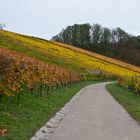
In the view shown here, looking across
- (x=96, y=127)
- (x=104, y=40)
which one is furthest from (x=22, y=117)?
(x=104, y=40)

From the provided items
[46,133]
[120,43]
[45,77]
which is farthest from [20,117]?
[120,43]

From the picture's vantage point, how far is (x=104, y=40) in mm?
157750

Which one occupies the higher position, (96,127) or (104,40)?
(104,40)

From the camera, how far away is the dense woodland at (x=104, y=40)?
144m

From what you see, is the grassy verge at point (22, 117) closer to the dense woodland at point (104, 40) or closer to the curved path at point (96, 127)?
the curved path at point (96, 127)

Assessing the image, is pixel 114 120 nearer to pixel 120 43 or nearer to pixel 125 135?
pixel 125 135

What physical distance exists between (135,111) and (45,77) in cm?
884

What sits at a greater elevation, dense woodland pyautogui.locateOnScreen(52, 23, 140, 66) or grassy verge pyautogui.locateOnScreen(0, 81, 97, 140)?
dense woodland pyautogui.locateOnScreen(52, 23, 140, 66)

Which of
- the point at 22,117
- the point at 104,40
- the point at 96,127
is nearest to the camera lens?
the point at 96,127

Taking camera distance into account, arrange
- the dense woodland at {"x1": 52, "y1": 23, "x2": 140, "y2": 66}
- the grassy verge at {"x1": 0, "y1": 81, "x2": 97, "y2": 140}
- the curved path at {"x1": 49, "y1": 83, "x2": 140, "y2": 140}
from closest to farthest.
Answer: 1. the grassy verge at {"x1": 0, "y1": 81, "x2": 97, "y2": 140}
2. the curved path at {"x1": 49, "y1": 83, "x2": 140, "y2": 140}
3. the dense woodland at {"x1": 52, "y1": 23, "x2": 140, "y2": 66}

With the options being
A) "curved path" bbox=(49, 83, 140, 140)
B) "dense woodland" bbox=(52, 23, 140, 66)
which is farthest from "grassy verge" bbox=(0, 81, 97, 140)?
"dense woodland" bbox=(52, 23, 140, 66)

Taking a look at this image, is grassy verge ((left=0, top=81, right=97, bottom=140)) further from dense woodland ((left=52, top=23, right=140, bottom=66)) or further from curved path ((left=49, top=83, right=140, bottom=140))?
dense woodland ((left=52, top=23, right=140, bottom=66))

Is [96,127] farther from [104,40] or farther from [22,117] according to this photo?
[104,40]

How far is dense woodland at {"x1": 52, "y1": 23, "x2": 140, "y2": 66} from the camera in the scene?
144350 mm
